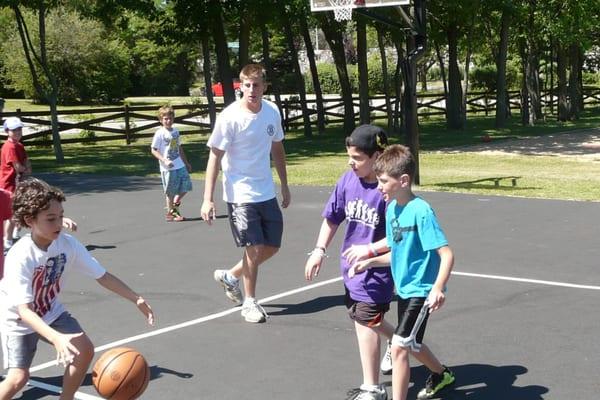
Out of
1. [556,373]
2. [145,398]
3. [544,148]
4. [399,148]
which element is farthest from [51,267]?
[544,148]

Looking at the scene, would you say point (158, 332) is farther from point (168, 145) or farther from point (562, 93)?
point (562, 93)

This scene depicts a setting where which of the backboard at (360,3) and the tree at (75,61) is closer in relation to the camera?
the backboard at (360,3)

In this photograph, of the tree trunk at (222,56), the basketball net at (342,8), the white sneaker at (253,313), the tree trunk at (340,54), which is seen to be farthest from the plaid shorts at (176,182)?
the tree trunk at (340,54)

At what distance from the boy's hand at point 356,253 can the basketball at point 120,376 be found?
135cm

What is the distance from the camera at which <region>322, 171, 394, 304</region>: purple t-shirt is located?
555cm

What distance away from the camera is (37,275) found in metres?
4.89

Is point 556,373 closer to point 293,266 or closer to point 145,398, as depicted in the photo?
point 145,398

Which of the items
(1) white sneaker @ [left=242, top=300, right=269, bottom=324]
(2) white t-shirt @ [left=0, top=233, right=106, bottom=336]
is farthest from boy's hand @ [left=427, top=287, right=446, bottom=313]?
(1) white sneaker @ [left=242, top=300, right=269, bottom=324]

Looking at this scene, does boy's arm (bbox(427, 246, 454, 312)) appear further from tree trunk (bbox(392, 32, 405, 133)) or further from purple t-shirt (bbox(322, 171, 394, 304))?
tree trunk (bbox(392, 32, 405, 133))

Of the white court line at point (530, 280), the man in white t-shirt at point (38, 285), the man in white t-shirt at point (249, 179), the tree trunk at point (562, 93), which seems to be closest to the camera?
the man in white t-shirt at point (38, 285)

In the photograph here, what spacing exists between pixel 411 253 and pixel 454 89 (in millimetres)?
32743

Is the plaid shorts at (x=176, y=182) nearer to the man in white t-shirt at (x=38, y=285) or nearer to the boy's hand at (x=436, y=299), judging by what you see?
the man in white t-shirt at (x=38, y=285)

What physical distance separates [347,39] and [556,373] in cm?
6487

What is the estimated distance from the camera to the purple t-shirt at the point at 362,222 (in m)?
5.55
